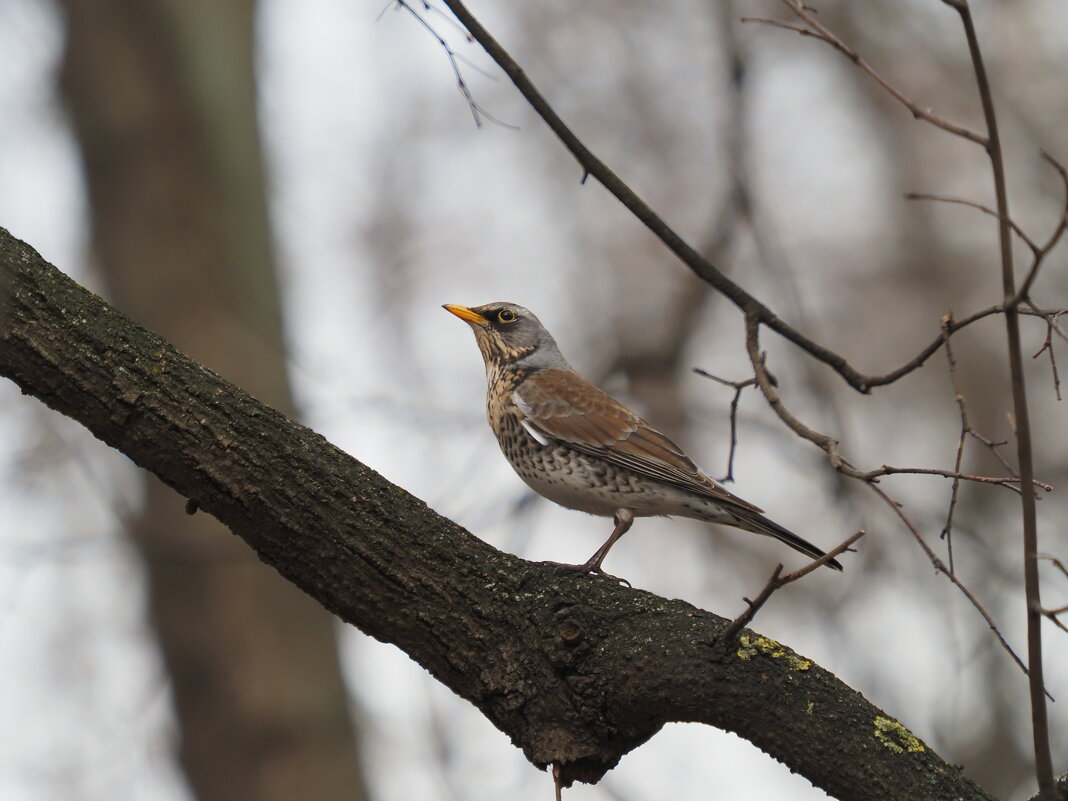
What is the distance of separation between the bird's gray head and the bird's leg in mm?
1421

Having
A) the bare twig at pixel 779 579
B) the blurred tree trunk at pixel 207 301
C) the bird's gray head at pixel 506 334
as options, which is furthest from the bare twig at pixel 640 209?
the blurred tree trunk at pixel 207 301

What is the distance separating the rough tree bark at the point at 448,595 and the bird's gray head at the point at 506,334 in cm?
298

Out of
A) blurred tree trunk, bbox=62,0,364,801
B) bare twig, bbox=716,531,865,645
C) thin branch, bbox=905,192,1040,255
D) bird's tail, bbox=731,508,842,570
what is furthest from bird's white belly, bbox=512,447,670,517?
thin branch, bbox=905,192,1040,255

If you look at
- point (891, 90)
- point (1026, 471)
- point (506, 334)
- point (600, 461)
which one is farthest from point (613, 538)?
point (1026, 471)

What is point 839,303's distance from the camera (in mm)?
13242

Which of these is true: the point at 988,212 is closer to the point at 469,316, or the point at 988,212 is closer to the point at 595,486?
the point at 595,486

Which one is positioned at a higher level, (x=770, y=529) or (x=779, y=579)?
(x=770, y=529)

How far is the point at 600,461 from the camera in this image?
532 centimetres

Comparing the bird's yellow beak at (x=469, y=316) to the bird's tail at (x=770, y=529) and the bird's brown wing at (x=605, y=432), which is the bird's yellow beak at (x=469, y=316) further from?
the bird's tail at (x=770, y=529)

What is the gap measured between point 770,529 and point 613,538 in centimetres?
74

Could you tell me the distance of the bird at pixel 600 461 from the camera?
16.9 feet

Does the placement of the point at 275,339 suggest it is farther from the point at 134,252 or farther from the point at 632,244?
the point at 632,244

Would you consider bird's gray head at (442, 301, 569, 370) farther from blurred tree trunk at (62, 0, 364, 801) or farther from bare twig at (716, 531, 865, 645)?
bare twig at (716, 531, 865, 645)

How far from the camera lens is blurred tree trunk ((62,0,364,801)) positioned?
21.4 ft
